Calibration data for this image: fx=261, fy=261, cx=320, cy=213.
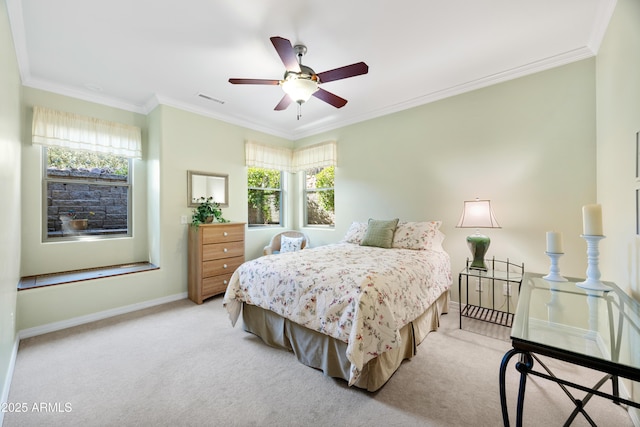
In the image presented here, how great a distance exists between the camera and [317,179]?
16.5ft

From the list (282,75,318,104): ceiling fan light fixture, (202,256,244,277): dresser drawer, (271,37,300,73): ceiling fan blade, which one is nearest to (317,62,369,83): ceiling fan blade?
(282,75,318,104): ceiling fan light fixture

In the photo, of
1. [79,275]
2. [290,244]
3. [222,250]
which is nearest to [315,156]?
[290,244]

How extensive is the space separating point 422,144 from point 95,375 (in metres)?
4.11

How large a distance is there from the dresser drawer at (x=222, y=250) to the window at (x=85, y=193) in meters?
1.20

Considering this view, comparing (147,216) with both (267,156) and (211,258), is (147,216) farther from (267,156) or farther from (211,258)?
(267,156)

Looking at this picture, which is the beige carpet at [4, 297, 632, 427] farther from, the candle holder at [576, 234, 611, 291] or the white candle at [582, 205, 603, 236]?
the white candle at [582, 205, 603, 236]

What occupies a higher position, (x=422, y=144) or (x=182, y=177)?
(x=422, y=144)

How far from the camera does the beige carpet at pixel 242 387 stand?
5.18 ft

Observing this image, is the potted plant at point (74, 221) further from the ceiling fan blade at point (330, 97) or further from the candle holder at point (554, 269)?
the candle holder at point (554, 269)

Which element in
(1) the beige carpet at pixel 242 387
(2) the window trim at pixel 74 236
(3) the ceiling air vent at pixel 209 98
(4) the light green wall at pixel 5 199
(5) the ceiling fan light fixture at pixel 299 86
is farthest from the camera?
(3) the ceiling air vent at pixel 209 98

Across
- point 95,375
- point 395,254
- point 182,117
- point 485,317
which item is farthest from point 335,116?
point 95,375

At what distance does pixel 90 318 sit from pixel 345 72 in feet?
12.3

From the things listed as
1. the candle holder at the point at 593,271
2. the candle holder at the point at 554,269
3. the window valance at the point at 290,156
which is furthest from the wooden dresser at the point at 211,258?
the candle holder at the point at 593,271

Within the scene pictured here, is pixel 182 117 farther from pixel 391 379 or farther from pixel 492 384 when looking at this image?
pixel 492 384
